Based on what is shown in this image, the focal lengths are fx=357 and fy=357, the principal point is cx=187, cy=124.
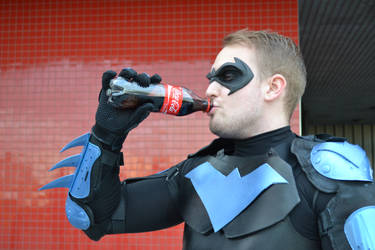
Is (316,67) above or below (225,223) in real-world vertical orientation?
below

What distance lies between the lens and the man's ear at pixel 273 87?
44.3 inches

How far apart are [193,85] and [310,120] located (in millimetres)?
10059

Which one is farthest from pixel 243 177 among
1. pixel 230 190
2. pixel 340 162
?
pixel 340 162

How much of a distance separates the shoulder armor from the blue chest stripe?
11 centimetres

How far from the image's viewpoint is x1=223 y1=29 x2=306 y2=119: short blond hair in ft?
3.73

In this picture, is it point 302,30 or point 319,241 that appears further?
point 302,30

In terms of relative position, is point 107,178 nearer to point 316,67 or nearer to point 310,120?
point 316,67

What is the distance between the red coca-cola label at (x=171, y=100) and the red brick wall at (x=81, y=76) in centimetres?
222

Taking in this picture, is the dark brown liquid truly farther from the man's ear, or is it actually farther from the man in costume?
the man's ear

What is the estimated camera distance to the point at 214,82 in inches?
45.6

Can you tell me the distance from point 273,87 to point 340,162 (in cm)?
34

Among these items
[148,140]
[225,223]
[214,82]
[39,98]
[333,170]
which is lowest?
[148,140]

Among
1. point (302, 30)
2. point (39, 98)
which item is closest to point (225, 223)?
point (39, 98)

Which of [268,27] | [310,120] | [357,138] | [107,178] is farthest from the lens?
[357,138]
